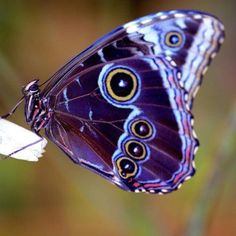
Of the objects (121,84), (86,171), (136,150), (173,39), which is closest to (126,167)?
(136,150)

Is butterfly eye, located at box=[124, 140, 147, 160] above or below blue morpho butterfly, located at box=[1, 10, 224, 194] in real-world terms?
below

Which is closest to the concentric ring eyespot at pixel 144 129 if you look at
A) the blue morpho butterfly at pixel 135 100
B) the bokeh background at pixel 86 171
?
the blue morpho butterfly at pixel 135 100

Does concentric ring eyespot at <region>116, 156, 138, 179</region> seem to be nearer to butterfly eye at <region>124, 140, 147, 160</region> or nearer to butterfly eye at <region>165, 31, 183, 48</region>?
butterfly eye at <region>124, 140, 147, 160</region>

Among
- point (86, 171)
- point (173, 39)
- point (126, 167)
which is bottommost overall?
point (86, 171)

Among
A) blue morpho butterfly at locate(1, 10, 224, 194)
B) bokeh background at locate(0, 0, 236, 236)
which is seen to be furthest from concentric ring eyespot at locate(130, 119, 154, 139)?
bokeh background at locate(0, 0, 236, 236)

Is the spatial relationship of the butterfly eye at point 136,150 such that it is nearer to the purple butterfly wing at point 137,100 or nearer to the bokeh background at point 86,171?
the purple butterfly wing at point 137,100

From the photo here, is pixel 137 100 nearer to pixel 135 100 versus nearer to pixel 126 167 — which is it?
pixel 135 100

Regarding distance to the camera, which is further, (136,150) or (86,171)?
(86,171)
